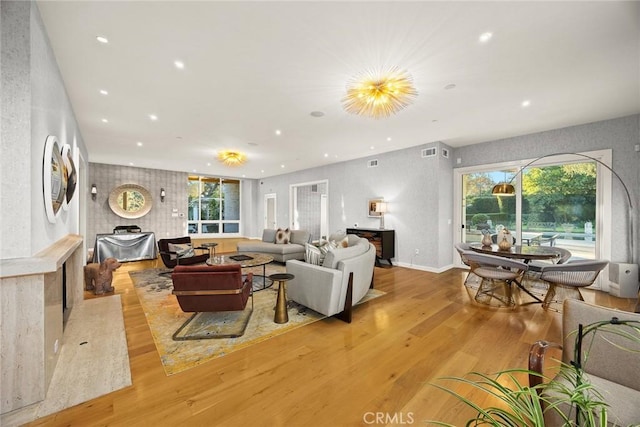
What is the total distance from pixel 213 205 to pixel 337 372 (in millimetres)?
10883

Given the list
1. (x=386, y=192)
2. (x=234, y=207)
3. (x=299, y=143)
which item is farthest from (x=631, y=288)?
(x=234, y=207)

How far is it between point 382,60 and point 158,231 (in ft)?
33.1

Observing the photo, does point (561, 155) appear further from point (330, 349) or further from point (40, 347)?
point (40, 347)

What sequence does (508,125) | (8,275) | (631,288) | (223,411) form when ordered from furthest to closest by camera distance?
(508,125)
(631,288)
(223,411)
(8,275)

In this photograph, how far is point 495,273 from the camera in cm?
383

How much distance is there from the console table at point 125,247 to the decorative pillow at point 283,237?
3.42m

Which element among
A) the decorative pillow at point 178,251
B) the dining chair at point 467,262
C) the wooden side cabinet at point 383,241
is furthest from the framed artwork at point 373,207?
the decorative pillow at point 178,251

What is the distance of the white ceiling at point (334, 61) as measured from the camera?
7.17 ft

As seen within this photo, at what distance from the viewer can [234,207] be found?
40.7 ft

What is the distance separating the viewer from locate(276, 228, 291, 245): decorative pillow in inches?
275

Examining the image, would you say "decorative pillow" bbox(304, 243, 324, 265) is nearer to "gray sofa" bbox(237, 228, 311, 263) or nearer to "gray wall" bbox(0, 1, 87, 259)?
"gray sofa" bbox(237, 228, 311, 263)

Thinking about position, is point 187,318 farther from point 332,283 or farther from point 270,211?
point 270,211

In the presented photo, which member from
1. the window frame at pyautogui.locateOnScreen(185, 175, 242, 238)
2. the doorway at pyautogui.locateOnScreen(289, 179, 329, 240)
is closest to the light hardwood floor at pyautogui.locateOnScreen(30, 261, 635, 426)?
the doorway at pyautogui.locateOnScreen(289, 179, 329, 240)

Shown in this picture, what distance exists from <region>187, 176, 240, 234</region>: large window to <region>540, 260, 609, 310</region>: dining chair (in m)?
11.4
